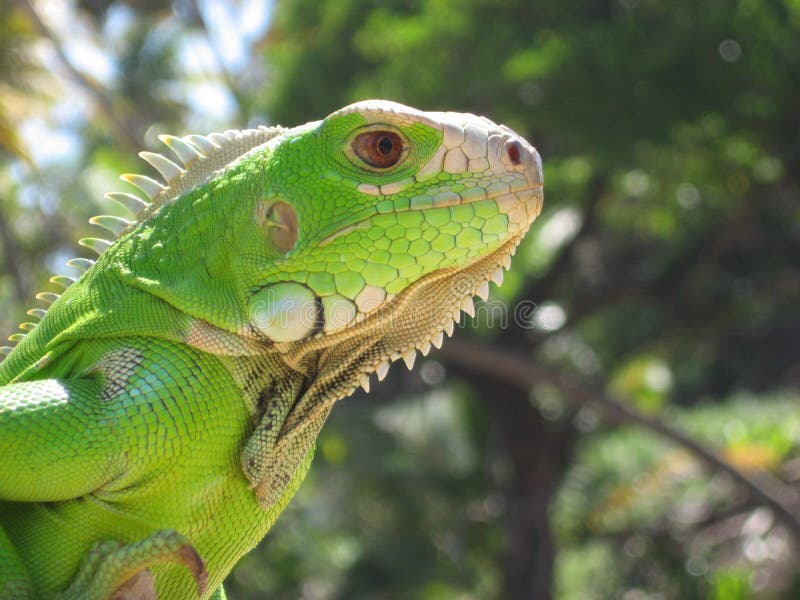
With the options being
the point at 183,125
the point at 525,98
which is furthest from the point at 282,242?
the point at 183,125

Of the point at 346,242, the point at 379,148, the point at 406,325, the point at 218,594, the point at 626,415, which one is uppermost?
the point at 379,148

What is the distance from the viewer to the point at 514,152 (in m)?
2.20

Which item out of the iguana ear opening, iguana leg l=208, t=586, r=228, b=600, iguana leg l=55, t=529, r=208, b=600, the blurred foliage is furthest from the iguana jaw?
the blurred foliage

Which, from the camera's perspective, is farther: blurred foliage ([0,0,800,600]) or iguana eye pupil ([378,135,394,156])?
blurred foliage ([0,0,800,600])

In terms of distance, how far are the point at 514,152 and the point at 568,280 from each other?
1434 cm

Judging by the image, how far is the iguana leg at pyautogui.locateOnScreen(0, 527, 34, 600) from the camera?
6.43 feet

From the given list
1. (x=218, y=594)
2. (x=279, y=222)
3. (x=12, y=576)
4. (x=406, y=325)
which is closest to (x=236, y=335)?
(x=279, y=222)

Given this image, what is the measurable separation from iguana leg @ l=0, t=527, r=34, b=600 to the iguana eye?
1.16 m

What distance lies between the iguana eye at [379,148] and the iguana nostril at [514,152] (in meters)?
0.25

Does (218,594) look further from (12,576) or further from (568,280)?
(568,280)

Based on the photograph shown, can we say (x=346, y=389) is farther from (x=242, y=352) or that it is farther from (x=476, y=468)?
(x=476, y=468)

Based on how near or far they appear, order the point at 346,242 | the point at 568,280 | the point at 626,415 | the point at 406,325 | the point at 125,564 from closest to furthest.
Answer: the point at 125,564
the point at 346,242
the point at 406,325
the point at 626,415
the point at 568,280

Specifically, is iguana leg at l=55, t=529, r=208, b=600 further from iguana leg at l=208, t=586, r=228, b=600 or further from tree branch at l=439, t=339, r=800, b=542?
tree branch at l=439, t=339, r=800, b=542

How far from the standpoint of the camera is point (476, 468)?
17.2 metres
